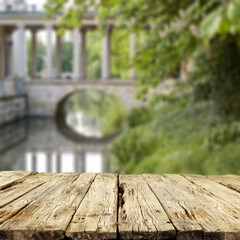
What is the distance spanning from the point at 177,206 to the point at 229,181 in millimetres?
769

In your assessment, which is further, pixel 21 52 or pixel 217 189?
pixel 21 52

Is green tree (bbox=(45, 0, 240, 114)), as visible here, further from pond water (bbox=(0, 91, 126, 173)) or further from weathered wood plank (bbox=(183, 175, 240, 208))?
pond water (bbox=(0, 91, 126, 173))

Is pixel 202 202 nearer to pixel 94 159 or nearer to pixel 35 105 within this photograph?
pixel 94 159

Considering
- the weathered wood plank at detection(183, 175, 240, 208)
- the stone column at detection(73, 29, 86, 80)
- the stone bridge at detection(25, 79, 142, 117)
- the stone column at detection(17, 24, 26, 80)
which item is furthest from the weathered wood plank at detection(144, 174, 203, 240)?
the stone column at detection(17, 24, 26, 80)

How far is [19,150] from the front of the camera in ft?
64.6

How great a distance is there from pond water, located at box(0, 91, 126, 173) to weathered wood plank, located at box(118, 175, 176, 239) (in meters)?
11.3

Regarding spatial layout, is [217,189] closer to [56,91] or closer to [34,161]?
[34,161]

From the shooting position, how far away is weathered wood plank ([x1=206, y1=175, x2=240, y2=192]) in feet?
8.13

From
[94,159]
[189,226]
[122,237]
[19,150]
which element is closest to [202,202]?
[189,226]

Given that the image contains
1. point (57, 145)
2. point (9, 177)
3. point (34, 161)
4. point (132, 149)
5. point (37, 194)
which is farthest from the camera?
point (57, 145)

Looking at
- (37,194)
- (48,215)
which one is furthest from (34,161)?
(48,215)

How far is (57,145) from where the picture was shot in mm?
22031

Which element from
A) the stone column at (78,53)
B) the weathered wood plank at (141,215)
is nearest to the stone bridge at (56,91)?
the stone column at (78,53)

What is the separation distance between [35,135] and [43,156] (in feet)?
19.8
